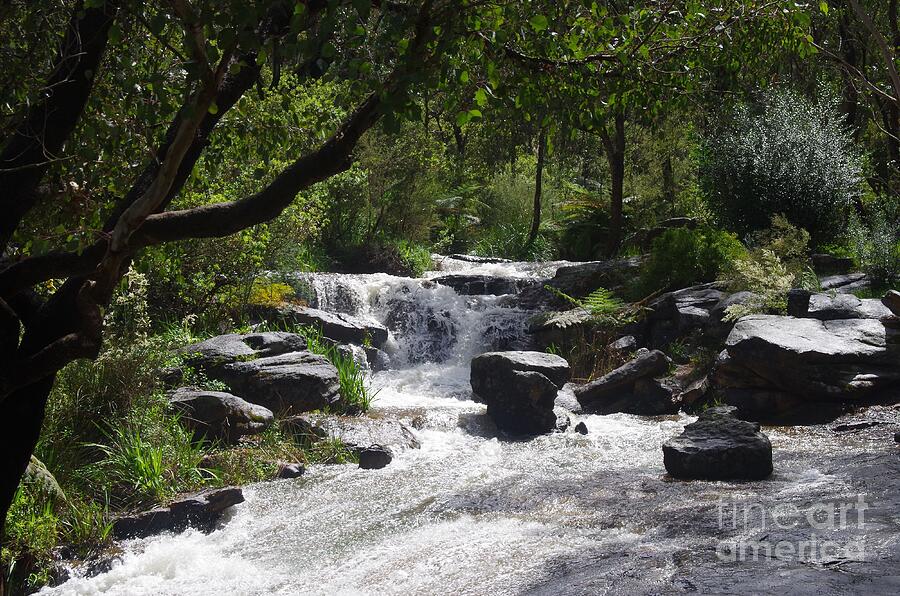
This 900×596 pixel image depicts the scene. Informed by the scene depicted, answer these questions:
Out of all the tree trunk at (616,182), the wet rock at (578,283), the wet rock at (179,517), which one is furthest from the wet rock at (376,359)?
the tree trunk at (616,182)

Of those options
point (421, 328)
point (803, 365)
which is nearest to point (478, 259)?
point (421, 328)

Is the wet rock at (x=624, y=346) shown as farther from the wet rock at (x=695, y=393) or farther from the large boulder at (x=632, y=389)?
the wet rock at (x=695, y=393)

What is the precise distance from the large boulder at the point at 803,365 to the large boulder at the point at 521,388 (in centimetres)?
218

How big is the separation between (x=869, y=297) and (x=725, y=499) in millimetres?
5944

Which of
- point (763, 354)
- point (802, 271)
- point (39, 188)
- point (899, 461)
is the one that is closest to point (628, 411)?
point (763, 354)

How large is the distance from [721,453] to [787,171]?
846cm

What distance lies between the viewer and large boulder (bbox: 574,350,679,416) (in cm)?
1190

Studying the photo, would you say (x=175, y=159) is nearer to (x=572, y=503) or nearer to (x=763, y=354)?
(x=572, y=503)

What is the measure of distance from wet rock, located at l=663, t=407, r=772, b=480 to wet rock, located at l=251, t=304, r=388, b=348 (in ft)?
22.6

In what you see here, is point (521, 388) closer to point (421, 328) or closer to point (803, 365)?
point (803, 365)

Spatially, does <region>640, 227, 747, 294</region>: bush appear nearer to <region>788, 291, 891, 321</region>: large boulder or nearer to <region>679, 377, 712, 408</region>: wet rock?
<region>788, 291, 891, 321</region>: large boulder

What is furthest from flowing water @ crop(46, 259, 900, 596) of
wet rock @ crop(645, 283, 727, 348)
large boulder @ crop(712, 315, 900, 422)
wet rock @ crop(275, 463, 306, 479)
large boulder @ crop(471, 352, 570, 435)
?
wet rock @ crop(645, 283, 727, 348)

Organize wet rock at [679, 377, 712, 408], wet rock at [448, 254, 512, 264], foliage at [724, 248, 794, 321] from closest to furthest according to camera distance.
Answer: wet rock at [679, 377, 712, 408] → foliage at [724, 248, 794, 321] → wet rock at [448, 254, 512, 264]

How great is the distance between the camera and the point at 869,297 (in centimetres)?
1180
